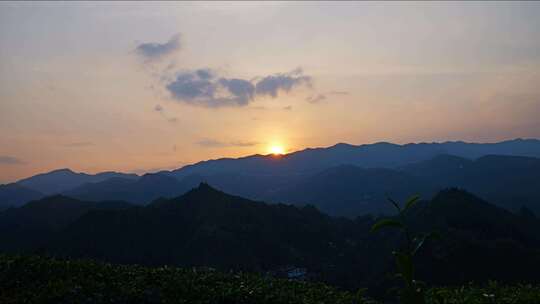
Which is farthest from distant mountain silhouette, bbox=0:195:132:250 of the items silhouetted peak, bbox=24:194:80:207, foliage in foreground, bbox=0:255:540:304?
foliage in foreground, bbox=0:255:540:304

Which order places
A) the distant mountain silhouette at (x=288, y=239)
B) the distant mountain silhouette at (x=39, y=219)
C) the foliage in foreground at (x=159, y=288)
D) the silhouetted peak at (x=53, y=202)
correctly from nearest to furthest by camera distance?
the foliage in foreground at (x=159, y=288) < the distant mountain silhouette at (x=288, y=239) < the distant mountain silhouette at (x=39, y=219) < the silhouetted peak at (x=53, y=202)

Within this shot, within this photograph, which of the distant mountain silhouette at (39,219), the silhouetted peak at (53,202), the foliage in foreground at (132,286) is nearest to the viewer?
the foliage in foreground at (132,286)

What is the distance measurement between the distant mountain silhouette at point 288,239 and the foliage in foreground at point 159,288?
54427 millimetres

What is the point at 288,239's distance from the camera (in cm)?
9775

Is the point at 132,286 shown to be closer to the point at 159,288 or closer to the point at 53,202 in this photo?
the point at 159,288

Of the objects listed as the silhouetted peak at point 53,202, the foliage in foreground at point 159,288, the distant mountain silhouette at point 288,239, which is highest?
the silhouetted peak at point 53,202

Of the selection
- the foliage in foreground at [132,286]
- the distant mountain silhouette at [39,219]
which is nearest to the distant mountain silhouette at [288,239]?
the distant mountain silhouette at [39,219]

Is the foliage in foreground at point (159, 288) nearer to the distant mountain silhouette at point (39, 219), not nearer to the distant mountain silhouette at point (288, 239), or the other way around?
the distant mountain silhouette at point (288, 239)

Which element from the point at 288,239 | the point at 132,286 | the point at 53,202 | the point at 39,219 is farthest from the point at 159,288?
the point at 53,202

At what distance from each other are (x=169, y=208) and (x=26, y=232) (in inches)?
1544

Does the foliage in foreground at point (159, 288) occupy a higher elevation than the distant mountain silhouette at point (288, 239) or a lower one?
higher

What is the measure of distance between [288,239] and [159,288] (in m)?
85.2

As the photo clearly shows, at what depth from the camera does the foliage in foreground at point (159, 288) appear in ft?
42.1

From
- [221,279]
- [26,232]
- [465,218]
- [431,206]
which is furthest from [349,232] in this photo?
[221,279]
